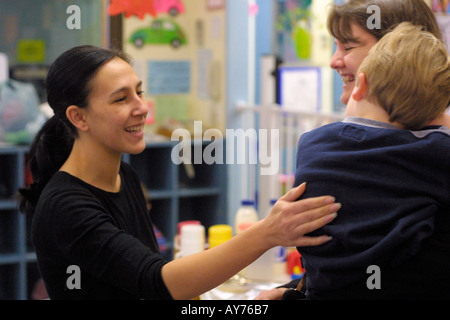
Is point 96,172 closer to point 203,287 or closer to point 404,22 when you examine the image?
point 203,287

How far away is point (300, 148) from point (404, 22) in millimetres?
340

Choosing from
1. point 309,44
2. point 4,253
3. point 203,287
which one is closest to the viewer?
point 203,287

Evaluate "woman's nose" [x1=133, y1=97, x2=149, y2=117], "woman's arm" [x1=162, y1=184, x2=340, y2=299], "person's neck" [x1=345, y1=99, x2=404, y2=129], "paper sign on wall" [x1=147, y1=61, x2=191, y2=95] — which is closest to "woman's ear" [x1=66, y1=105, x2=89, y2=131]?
"woman's nose" [x1=133, y1=97, x2=149, y2=117]

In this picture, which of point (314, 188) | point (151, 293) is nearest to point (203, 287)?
point (151, 293)

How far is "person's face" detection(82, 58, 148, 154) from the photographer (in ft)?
4.69

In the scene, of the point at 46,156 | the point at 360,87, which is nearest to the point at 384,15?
the point at 360,87

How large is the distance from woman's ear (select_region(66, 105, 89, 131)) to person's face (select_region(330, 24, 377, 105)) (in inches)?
22.8

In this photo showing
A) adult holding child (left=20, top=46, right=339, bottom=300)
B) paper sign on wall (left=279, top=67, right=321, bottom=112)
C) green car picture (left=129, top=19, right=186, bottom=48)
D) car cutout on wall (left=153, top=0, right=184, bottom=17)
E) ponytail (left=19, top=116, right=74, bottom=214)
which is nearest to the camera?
adult holding child (left=20, top=46, right=339, bottom=300)

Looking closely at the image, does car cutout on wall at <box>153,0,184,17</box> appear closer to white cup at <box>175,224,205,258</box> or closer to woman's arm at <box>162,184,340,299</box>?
white cup at <box>175,224,205,258</box>

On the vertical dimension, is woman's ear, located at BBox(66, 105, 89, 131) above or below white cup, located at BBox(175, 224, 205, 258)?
above

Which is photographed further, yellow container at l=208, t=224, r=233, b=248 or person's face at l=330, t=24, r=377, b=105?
yellow container at l=208, t=224, r=233, b=248

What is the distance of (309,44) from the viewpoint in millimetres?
5270

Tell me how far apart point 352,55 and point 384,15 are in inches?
4.1

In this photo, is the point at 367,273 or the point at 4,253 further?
the point at 4,253
